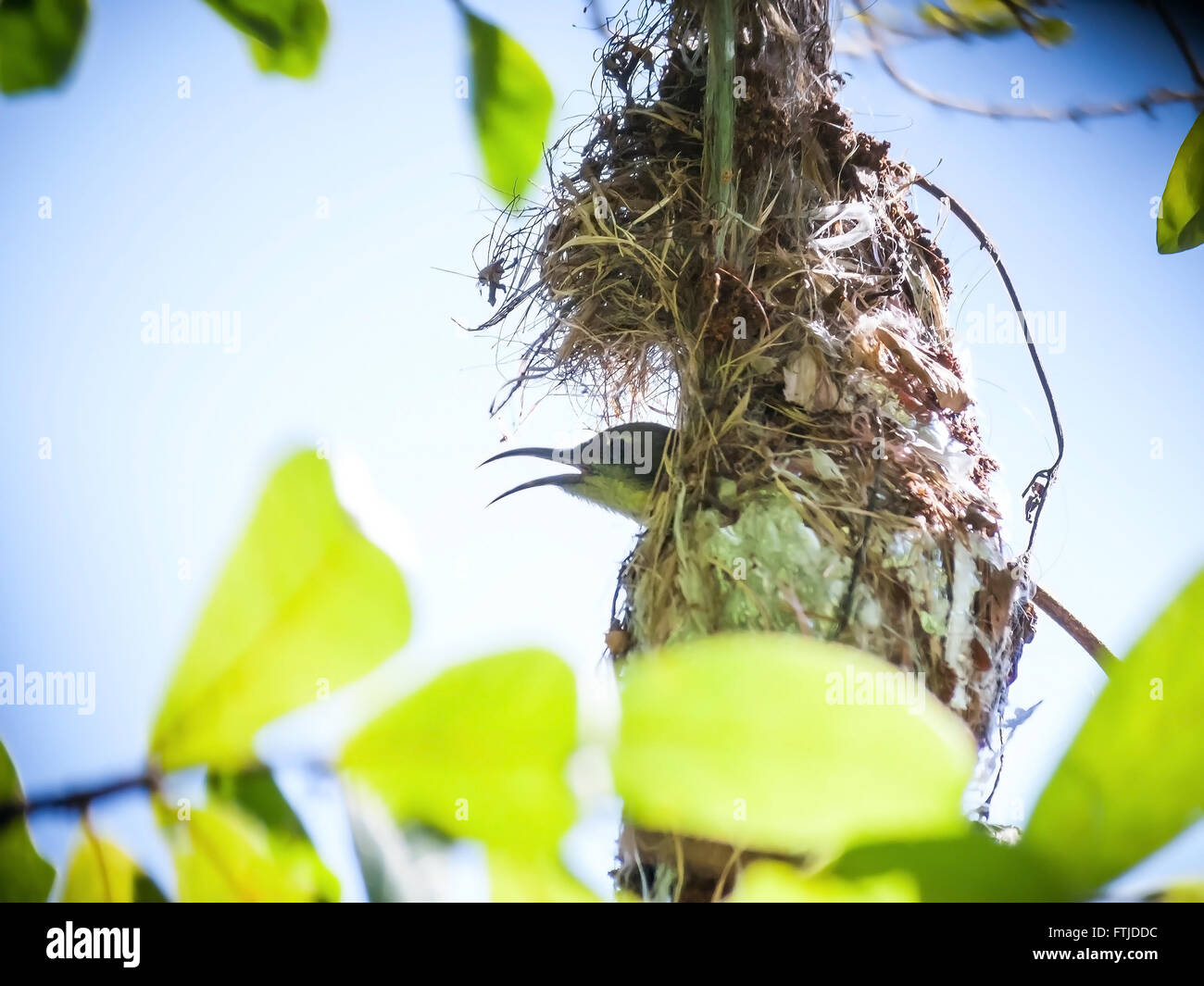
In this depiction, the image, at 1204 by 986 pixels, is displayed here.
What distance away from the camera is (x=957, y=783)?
0.35 meters

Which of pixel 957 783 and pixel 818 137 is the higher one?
pixel 818 137

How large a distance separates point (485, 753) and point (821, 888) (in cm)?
16

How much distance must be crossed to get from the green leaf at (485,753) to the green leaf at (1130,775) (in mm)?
192

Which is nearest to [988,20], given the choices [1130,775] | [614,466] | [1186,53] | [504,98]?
[1186,53]

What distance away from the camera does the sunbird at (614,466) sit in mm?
1133

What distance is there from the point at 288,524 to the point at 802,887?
10.4 inches

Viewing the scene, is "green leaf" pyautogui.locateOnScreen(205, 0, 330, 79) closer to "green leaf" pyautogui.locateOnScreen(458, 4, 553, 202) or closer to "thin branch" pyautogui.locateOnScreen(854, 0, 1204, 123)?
"green leaf" pyautogui.locateOnScreen(458, 4, 553, 202)

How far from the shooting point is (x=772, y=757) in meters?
0.37

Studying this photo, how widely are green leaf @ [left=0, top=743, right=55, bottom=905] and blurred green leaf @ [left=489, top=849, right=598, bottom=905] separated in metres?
0.20

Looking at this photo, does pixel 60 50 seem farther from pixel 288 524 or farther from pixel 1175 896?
pixel 1175 896

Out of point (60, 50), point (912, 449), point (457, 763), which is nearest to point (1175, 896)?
point (457, 763)

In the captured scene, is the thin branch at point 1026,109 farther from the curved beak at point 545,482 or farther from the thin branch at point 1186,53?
the curved beak at point 545,482
